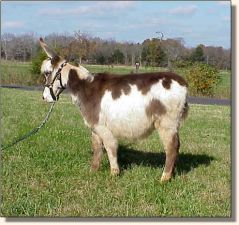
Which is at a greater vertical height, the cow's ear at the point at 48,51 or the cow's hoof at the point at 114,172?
the cow's ear at the point at 48,51

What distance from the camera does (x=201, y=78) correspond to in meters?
4.73

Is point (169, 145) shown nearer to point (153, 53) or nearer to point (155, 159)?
point (155, 159)

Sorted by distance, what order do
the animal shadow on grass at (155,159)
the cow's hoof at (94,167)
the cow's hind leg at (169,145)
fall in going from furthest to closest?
the animal shadow on grass at (155,159) → the cow's hoof at (94,167) → the cow's hind leg at (169,145)

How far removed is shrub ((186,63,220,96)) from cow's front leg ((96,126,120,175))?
0.89 m

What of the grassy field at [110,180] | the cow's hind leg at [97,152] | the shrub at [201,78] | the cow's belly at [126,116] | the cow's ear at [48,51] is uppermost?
the cow's ear at [48,51]

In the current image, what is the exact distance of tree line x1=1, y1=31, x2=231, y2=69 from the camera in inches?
151

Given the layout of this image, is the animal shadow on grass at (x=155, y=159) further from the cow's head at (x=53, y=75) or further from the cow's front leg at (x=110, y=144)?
the cow's head at (x=53, y=75)

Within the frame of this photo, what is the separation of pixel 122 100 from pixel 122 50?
616mm

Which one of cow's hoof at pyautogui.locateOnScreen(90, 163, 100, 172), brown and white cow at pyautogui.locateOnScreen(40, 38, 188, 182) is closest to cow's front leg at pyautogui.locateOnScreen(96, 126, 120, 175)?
brown and white cow at pyautogui.locateOnScreen(40, 38, 188, 182)

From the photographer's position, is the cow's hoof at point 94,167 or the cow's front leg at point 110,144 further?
the cow's hoof at point 94,167

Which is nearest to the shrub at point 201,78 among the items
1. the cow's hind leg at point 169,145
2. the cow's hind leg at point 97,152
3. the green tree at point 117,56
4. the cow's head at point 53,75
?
the cow's hind leg at point 169,145

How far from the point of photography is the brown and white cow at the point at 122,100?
4320 millimetres

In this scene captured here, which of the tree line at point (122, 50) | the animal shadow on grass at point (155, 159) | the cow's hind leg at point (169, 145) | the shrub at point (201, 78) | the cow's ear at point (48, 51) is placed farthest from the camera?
the animal shadow on grass at point (155, 159)

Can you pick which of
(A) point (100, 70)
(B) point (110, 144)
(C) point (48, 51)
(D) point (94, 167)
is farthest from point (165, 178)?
(C) point (48, 51)
